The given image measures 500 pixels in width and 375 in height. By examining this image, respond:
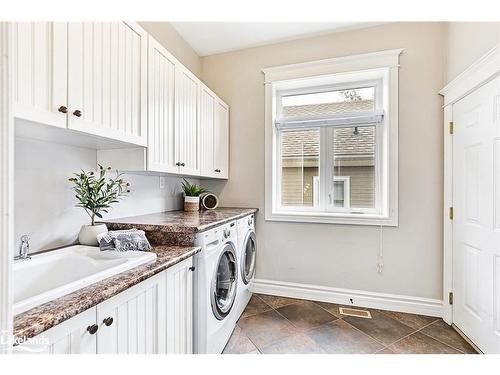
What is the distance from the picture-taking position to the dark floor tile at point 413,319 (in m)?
2.18

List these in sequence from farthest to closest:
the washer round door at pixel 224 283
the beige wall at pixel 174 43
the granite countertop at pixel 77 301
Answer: the beige wall at pixel 174 43 → the washer round door at pixel 224 283 → the granite countertop at pixel 77 301

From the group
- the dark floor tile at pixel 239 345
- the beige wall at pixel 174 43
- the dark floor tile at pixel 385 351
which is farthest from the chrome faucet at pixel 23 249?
the dark floor tile at pixel 385 351

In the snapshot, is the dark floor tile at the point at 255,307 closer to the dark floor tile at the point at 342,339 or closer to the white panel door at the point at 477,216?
the dark floor tile at the point at 342,339

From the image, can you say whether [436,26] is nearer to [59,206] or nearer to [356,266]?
[356,266]

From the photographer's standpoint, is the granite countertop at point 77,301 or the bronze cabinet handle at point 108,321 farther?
the bronze cabinet handle at point 108,321

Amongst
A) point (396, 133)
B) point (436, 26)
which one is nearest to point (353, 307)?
point (396, 133)

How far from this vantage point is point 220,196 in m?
3.03

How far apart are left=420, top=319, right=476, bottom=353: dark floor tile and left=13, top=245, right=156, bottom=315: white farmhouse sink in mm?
2325

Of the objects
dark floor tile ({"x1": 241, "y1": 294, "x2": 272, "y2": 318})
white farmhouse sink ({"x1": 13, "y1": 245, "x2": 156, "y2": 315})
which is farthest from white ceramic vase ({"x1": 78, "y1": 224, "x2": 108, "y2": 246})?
→ dark floor tile ({"x1": 241, "y1": 294, "x2": 272, "y2": 318})

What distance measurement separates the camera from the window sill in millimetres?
2463

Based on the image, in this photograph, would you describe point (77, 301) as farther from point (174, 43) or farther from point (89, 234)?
point (174, 43)

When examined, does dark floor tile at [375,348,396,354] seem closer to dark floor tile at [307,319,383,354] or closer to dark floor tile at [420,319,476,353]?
dark floor tile at [307,319,383,354]

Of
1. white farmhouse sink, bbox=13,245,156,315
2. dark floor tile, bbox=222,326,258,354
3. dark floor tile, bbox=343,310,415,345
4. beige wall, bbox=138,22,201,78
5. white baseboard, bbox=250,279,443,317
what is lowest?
dark floor tile, bbox=343,310,415,345
